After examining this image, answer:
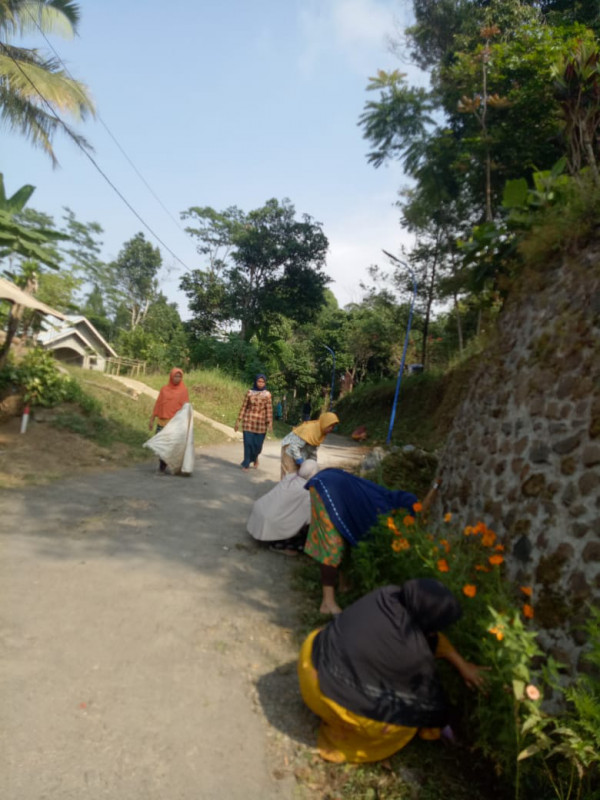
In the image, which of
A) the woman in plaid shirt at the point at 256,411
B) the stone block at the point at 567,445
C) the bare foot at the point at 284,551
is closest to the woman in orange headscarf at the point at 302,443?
the bare foot at the point at 284,551

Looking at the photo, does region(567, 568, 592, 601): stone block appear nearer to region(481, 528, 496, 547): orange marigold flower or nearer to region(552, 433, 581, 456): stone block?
region(481, 528, 496, 547): orange marigold flower

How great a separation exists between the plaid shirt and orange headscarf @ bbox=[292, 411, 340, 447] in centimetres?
288

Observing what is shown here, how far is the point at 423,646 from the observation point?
7.63 ft

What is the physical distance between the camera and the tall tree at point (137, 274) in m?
47.1

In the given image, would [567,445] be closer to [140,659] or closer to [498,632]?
[498,632]

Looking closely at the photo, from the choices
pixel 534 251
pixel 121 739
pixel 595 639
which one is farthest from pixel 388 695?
pixel 534 251

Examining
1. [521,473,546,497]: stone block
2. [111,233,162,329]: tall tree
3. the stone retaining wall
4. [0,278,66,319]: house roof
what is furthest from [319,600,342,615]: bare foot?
[111,233,162,329]: tall tree

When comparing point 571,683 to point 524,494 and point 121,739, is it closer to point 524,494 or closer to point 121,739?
point 524,494

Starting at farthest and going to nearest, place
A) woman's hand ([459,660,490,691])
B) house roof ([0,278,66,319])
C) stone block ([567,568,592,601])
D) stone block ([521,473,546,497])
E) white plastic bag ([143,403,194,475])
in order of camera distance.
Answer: house roof ([0,278,66,319]) → white plastic bag ([143,403,194,475]) → stone block ([521,473,546,497]) → stone block ([567,568,592,601]) → woman's hand ([459,660,490,691])

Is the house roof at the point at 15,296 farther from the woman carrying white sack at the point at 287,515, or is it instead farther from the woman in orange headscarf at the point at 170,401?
the woman carrying white sack at the point at 287,515

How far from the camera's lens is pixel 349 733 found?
7.86ft

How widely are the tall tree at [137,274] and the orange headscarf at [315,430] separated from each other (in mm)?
44146

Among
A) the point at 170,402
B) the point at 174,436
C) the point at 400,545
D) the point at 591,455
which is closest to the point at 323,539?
the point at 400,545

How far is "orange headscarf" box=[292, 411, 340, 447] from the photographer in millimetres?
5636
